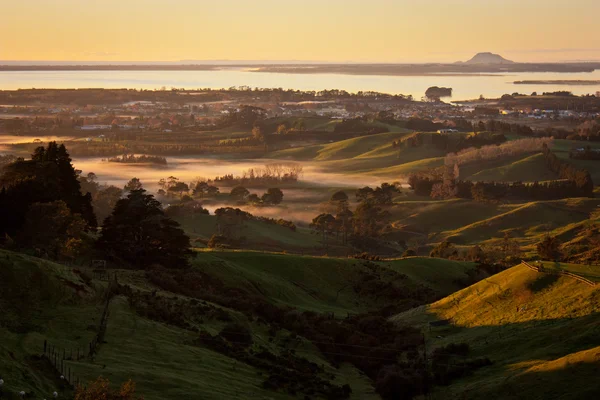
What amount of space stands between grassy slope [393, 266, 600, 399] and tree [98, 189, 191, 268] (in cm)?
1549

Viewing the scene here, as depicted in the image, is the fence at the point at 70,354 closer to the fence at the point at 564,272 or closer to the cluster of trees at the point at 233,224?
the fence at the point at 564,272

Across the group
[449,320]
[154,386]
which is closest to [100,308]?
[154,386]

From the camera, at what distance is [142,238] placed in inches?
2223

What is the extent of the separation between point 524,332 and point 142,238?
1106 inches

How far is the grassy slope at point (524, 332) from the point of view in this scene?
99.0ft


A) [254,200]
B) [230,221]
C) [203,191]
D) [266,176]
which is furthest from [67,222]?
[266,176]

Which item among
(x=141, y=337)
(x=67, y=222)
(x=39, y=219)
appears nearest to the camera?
(x=141, y=337)

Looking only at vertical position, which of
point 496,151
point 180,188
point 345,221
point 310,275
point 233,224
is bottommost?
point 180,188

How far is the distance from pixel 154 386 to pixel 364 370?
14.8 metres

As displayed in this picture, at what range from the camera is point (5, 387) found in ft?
75.7

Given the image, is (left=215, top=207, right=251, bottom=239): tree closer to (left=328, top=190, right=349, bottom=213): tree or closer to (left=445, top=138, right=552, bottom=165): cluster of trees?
(left=328, top=190, right=349, bottom=213): tree

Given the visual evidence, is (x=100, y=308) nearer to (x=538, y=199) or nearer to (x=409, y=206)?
(x=409, y=206)

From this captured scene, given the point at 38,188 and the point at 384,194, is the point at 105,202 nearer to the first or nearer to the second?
the point at 384,194

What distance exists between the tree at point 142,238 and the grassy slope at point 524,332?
15486 millimetres
